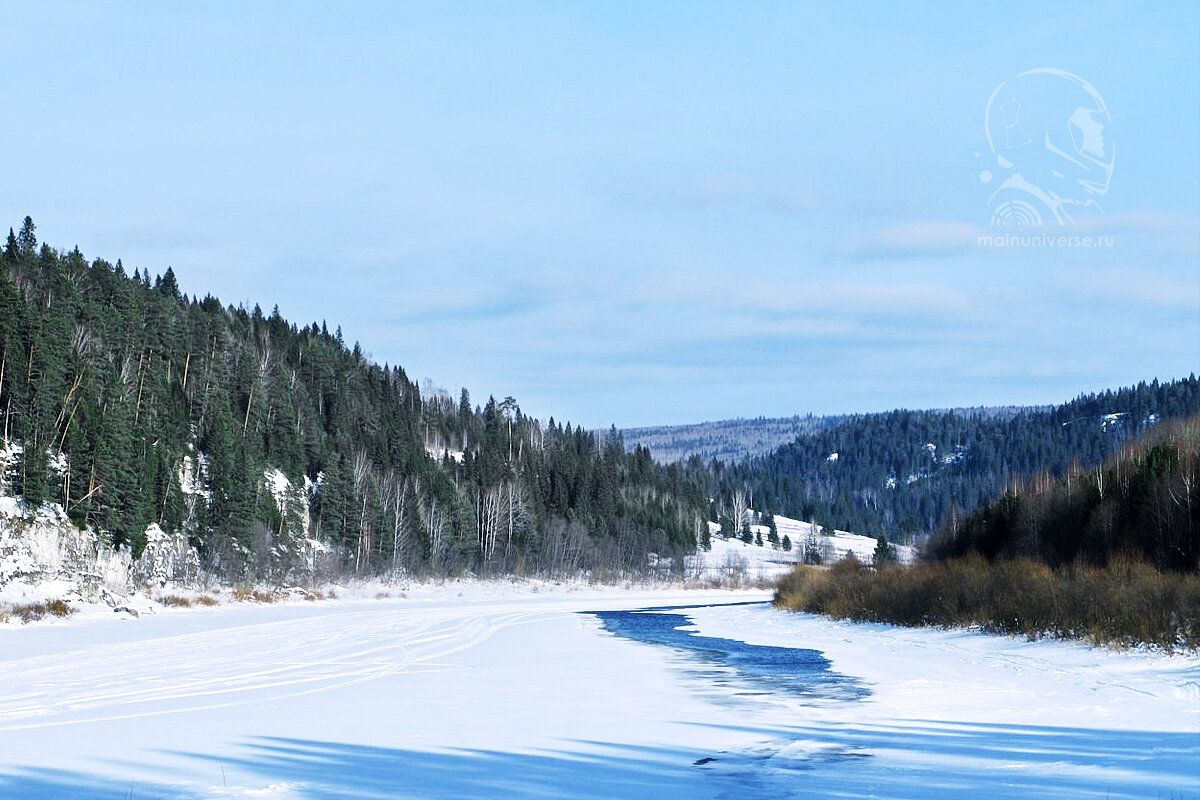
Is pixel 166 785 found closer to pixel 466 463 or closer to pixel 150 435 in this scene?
pixel 150 435

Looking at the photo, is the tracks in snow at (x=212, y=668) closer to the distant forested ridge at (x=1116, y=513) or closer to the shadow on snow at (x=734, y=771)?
the shadow on snow at (x=734, y=771)

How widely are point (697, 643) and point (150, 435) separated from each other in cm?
5311

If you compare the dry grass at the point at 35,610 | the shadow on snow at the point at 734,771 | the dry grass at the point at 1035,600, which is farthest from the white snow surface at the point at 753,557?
the shadow on snow at the point at 734,771

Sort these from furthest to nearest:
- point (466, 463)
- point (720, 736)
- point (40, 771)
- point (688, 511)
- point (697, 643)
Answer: point (688, 511)
point (466, 463)
point (697, 643)
point (720, 736)
point (40, 771)

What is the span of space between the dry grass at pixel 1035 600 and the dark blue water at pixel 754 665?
6271 millimetres

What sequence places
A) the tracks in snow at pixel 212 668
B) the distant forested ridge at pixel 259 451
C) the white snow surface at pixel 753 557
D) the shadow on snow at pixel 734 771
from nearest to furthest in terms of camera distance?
the shadow on snow at pixel 734 771, the tracks in snow at pixel 212 668, the distant forested ridge at pixel 259 451, the white snow surface at pixel 753 557

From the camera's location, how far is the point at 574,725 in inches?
605

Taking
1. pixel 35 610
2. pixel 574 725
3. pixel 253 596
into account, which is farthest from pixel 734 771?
pixel 253 596

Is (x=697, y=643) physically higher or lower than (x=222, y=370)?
lower

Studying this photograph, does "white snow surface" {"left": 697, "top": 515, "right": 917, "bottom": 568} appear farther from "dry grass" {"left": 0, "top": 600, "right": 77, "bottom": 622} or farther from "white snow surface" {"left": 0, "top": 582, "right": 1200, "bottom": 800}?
"white snow surface" {"left": 0, "top": 582, "right": 1200, "bottom": 800}

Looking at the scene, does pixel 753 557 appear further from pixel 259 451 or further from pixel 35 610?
pixel 35 610

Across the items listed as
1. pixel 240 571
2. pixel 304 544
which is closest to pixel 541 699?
pixel 240 571

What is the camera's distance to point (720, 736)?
14602 millimetres

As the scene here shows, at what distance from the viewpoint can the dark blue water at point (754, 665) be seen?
20.7m
